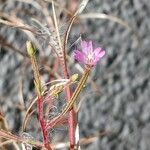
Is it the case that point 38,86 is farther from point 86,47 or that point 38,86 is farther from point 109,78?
point 109,78

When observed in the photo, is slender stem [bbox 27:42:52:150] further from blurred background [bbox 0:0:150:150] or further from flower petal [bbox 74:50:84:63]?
blurred background [bbox 0:0:150:150]

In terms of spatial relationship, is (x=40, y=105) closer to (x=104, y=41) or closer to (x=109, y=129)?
(x=109, y=129)

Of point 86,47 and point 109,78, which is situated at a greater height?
point 86,47

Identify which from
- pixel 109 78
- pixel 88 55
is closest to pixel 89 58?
pixel 88 55

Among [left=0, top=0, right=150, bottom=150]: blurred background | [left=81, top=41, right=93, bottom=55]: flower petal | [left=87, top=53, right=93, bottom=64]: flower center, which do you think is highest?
[left=81, top=41, right=93, bottom=55]: flower petal

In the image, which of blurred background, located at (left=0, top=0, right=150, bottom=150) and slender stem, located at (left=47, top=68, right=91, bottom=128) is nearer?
slender stem, located at (left=47, top=68, right=91, bottom=128)

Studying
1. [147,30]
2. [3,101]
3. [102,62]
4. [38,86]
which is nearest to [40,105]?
[38,86]

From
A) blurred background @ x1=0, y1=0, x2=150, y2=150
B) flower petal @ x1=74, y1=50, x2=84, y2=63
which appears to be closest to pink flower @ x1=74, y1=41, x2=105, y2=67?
flower petal @ x1=74, y1=50, x2=84, y2=63

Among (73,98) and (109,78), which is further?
(109,78)

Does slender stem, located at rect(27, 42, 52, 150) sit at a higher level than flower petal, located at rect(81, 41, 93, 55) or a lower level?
lower
